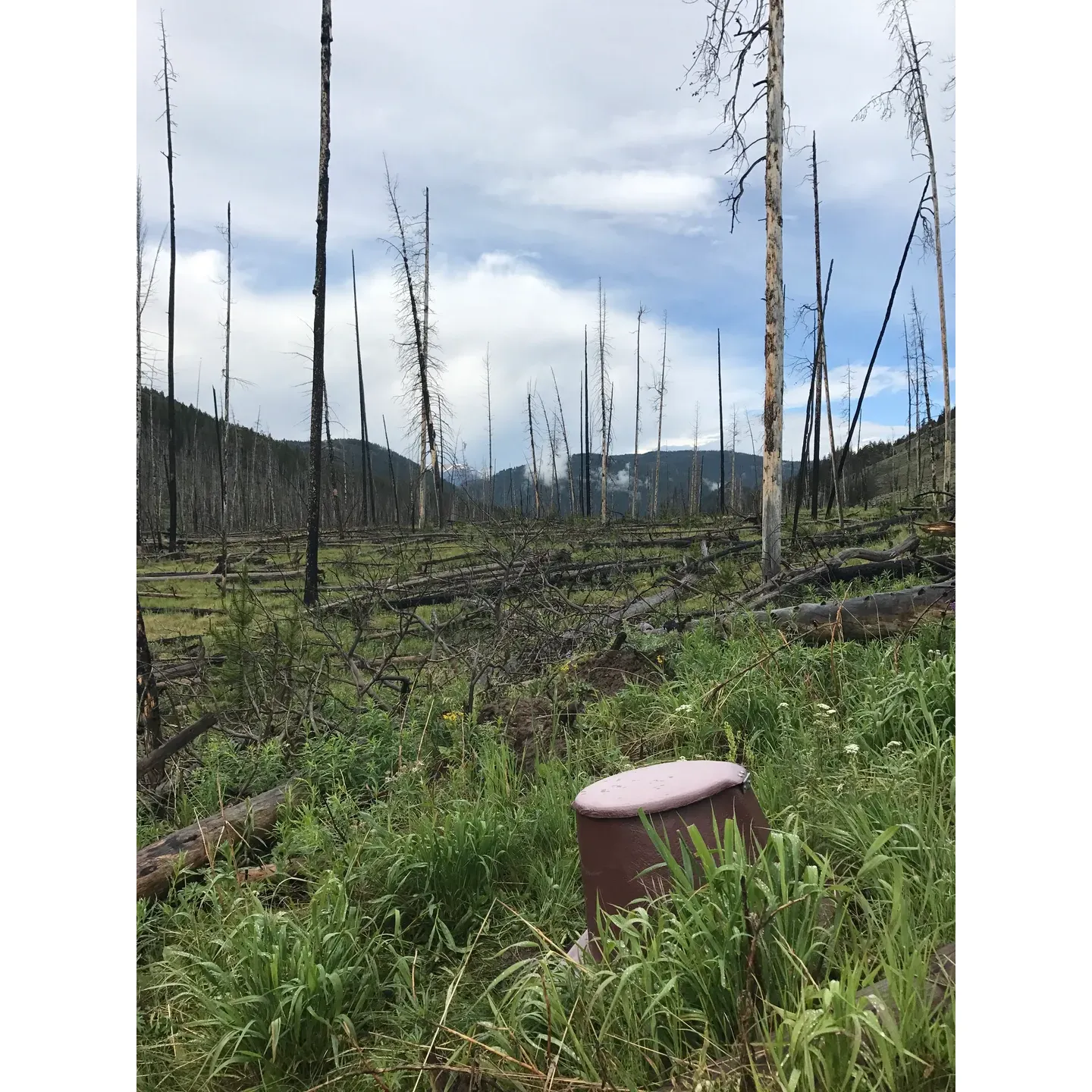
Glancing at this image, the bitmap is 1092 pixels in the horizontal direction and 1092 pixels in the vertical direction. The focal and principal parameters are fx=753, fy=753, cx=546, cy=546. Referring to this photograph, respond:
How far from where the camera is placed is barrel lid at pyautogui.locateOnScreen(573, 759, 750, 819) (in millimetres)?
1939

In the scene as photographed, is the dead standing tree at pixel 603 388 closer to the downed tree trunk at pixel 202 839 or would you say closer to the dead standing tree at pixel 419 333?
the dead standing tree at pixel 419 333

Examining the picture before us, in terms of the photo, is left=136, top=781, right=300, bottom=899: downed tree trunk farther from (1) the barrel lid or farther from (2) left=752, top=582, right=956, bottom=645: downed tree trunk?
(2) left=752, top=582, right=956, bottom=645: downed tree trunk

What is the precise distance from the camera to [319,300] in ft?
34.8

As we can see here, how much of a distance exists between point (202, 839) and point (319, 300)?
8.98 m

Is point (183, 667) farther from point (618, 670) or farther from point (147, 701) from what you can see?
point (618, 670)

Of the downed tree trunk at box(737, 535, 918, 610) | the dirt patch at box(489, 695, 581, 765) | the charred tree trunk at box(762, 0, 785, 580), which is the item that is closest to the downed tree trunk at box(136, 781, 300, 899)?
the dirt patch at box(489, 695, 581, 765)

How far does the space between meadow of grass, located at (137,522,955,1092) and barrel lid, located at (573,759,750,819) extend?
17cm

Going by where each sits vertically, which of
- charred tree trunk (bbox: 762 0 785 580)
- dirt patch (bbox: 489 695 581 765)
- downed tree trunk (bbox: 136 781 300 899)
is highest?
charred tree trunk (bbox: 762 0 785 580)

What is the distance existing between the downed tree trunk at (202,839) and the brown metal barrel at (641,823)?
165 centimetres

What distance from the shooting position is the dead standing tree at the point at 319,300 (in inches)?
391

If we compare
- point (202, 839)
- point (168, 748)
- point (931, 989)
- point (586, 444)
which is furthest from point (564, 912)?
point (586, 444)

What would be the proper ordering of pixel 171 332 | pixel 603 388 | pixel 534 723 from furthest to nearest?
pixel 603 388 → pixel 171 332 → pixel 534 723
